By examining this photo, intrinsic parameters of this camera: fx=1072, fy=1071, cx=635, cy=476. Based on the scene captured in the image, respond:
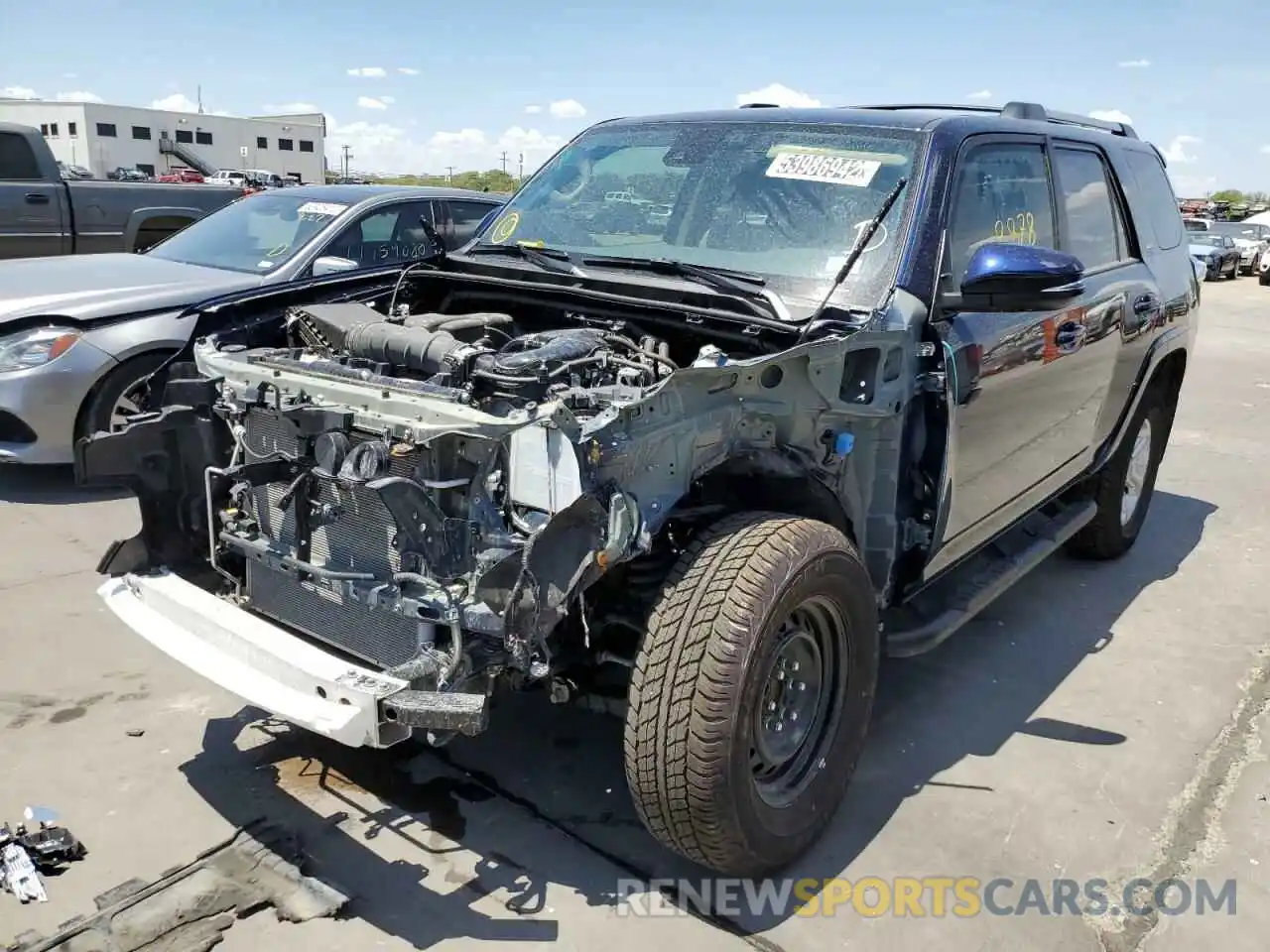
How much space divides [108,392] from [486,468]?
13.7ft

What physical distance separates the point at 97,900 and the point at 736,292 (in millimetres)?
2416

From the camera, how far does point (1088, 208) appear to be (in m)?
4.57

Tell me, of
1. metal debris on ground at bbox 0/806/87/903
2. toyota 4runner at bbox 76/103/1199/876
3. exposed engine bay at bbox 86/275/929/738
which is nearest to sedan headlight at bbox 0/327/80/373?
toyota 4runner at bbox 76/103/1199/876

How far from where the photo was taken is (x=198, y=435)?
10.8 ft

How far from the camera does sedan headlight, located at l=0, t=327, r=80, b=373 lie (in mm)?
5691

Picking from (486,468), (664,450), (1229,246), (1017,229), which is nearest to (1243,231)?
(1229,246)

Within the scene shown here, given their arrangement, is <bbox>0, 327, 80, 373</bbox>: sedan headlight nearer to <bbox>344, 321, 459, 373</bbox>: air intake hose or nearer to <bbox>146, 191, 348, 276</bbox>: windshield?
<bbox>146, 191, 348, 276</bbox>: windshield

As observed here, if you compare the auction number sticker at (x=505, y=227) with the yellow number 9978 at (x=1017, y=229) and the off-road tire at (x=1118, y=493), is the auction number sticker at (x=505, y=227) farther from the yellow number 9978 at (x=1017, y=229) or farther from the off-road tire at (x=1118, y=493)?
the off-road tire at (x=1118, y=493)

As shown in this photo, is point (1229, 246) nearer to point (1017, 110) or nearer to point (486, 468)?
point (1017, 110)

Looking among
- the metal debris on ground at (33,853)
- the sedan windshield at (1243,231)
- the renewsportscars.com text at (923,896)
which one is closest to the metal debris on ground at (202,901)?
the metal debris on ground at (33,853)

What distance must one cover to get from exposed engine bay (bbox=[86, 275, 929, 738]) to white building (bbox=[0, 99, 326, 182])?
214ft

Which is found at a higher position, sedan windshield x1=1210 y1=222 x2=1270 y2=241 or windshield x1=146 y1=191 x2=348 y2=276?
sedan windshield x1=1210 y1=222 x2=1270 y2=241

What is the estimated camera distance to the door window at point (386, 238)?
6.73 meters

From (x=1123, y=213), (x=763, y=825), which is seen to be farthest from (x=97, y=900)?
(x=1123, y=213)
